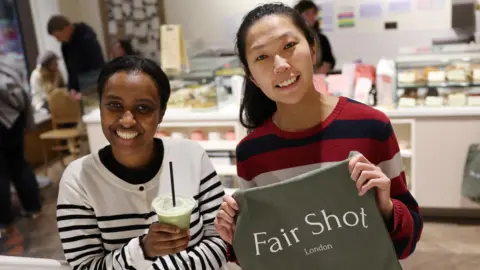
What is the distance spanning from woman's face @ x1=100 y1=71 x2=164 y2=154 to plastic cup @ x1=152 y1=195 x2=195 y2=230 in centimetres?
19

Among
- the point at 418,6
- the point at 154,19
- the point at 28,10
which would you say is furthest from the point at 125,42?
the point at 418,6

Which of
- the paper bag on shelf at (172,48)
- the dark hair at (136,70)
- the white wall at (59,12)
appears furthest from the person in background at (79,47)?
the dark hair at (136,70)

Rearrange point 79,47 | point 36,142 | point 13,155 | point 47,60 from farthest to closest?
point 36,142
point 47,60
point 79,47
point 13,155

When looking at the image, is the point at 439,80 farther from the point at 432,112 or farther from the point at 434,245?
the point at 434,245

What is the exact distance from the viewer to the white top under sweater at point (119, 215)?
1343 mm

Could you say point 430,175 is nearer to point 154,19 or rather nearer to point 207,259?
point 207,259

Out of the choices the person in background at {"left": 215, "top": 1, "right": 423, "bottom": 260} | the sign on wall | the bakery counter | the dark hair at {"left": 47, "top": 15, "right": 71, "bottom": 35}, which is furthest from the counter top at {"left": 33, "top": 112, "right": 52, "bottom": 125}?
the person in background at {"left": 215, "top": 1, "right": 423, "bottom": 260}

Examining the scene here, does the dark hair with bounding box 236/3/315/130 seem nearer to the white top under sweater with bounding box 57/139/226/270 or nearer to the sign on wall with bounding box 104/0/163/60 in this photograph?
the white top under sweater with bounding box 57/139/226/270

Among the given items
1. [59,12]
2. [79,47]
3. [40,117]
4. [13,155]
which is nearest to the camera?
[13,155]

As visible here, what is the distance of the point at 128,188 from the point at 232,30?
4799 mm

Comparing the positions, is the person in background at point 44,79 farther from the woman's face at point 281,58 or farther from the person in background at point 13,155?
the woman's face at point 281,58

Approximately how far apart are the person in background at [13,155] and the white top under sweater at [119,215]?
2.91m

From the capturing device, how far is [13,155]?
433 cm

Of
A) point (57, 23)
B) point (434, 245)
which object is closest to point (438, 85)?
point (434, 245)
